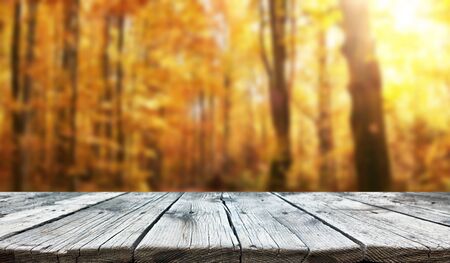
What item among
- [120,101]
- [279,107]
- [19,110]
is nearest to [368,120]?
[279,107]

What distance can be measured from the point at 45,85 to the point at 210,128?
649cm

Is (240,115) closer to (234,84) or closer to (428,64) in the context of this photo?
(234,84)

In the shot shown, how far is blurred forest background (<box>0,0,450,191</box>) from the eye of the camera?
838 centimetres

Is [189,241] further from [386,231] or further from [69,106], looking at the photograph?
[69,106]

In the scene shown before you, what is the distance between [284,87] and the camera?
29.5ft

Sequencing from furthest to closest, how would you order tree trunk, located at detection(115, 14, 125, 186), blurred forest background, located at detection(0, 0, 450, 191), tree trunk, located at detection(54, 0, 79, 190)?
tree trunk, located at detection(115, 14, 125, 186) < blurred forest background, located at detection(0, 0, 450, 191) < tree trunk, located at detection(54, 0, 79, 190)

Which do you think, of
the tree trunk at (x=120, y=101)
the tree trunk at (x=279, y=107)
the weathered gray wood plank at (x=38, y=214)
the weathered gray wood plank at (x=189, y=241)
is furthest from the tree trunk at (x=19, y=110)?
the weathered gray wood plank at (x=189, y=241)

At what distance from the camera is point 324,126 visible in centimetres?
1190

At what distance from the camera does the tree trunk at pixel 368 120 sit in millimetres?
5168

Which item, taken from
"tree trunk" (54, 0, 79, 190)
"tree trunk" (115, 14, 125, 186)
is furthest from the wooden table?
"tree trunk" (115, 14, 125, 186)

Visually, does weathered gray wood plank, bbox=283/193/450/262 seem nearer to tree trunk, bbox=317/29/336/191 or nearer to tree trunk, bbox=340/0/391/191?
tree trunk, bbox=340/0/391/191

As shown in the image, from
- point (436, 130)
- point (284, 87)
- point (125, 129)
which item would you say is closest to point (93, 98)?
point (125, 129)

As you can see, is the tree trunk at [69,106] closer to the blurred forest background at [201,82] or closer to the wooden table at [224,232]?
the blurred forest background at [201,82]

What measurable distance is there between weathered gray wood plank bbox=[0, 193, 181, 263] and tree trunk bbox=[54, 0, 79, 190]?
7189 millimetres
